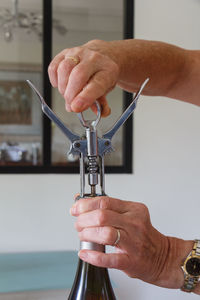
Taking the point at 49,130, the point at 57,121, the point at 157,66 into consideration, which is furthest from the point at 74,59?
the point at 49,130

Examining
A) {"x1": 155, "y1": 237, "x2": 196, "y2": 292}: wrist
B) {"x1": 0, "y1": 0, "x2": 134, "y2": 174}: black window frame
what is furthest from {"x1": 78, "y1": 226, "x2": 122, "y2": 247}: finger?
{"x1": 0, "y1": 0, "x2": 134, "y2": 174}: black window frame

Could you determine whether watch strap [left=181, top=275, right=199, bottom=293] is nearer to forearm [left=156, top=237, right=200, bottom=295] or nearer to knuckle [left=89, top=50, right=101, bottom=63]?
forearm [left=156, top=237, right=200, bottom=295]

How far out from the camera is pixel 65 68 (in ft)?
1.66

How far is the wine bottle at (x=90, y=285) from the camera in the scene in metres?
0.49

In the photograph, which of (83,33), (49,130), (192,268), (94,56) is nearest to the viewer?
(94,56)

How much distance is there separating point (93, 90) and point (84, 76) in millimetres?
27

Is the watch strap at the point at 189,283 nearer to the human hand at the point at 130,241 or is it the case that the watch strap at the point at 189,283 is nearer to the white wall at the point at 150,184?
the human hand at the point at 130,241

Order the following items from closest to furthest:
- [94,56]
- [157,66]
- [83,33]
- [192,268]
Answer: [94,56] → [192,268] → [157,66] → [83,33]

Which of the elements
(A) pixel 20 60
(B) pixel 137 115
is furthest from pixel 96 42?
(A) pixel 20 60

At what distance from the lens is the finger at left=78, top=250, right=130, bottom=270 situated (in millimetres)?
444

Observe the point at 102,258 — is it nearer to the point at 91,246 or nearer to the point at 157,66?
the point at 91,246

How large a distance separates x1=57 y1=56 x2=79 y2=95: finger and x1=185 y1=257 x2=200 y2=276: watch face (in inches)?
16.3

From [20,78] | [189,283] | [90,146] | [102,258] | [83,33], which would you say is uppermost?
[83,33]

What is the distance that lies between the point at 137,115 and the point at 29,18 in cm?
93
